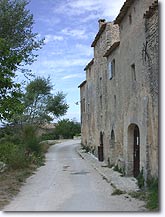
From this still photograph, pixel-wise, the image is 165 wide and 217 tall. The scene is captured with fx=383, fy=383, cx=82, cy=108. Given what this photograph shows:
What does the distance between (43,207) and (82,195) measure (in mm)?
2428

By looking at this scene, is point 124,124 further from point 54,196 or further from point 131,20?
point 54,196

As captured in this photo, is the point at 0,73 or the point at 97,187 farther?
the point at 97,187

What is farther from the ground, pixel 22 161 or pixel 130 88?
pixel 130 88

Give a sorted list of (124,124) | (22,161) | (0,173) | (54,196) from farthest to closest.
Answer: (22,161), (0,173), (124,124), (54,196)

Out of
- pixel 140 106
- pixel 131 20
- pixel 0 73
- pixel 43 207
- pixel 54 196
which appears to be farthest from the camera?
pixel 131 20

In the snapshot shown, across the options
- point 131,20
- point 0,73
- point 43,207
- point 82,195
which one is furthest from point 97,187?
point 131,20

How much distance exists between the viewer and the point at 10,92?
1238 cm

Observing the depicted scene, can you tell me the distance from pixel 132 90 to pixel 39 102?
99.8 ft

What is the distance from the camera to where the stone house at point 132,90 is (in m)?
13.0

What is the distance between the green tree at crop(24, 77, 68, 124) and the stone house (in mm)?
19468

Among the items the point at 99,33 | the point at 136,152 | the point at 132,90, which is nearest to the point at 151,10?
the point at 132,90

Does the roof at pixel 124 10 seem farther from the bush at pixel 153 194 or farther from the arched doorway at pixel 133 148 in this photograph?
the bush at pixel 153 194

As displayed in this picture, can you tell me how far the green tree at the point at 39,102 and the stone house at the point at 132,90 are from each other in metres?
19.5

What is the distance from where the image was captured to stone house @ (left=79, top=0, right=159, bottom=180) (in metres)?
13.0
